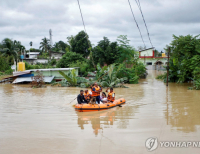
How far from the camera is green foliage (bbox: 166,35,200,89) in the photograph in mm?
20578

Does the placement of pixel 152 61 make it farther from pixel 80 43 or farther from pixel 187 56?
pixel 187 56

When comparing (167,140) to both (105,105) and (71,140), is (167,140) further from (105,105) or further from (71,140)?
(105,105)

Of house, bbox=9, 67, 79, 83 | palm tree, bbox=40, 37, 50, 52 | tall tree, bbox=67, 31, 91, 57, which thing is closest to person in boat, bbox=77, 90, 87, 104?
house, bbox=9, 67, 79, 83

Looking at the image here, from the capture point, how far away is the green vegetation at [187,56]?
67.2ft

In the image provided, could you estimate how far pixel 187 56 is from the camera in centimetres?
2234

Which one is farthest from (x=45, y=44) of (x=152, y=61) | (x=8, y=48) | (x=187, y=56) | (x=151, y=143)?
(x=151, y=143)

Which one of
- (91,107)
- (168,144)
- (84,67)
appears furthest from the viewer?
(84,67)

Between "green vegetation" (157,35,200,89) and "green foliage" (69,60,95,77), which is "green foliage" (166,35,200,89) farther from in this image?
"green foliage" (69,60,95,77)

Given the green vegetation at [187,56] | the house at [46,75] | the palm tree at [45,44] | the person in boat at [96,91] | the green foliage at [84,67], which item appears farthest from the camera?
the palm tree at [45,44]

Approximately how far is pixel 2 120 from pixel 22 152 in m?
4.19

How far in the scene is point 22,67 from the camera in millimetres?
29938

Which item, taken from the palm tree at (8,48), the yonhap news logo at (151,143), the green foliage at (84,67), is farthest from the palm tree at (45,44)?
the yonhap news logo at (151,143)

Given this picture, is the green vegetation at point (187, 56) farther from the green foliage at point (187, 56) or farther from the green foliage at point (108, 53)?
the green foliage at point (108, 53)

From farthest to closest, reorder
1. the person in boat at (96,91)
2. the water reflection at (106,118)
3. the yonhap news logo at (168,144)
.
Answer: the person in boat at (96,91), the water reflection at (106,118), the yonhap news logo at (168,144)
